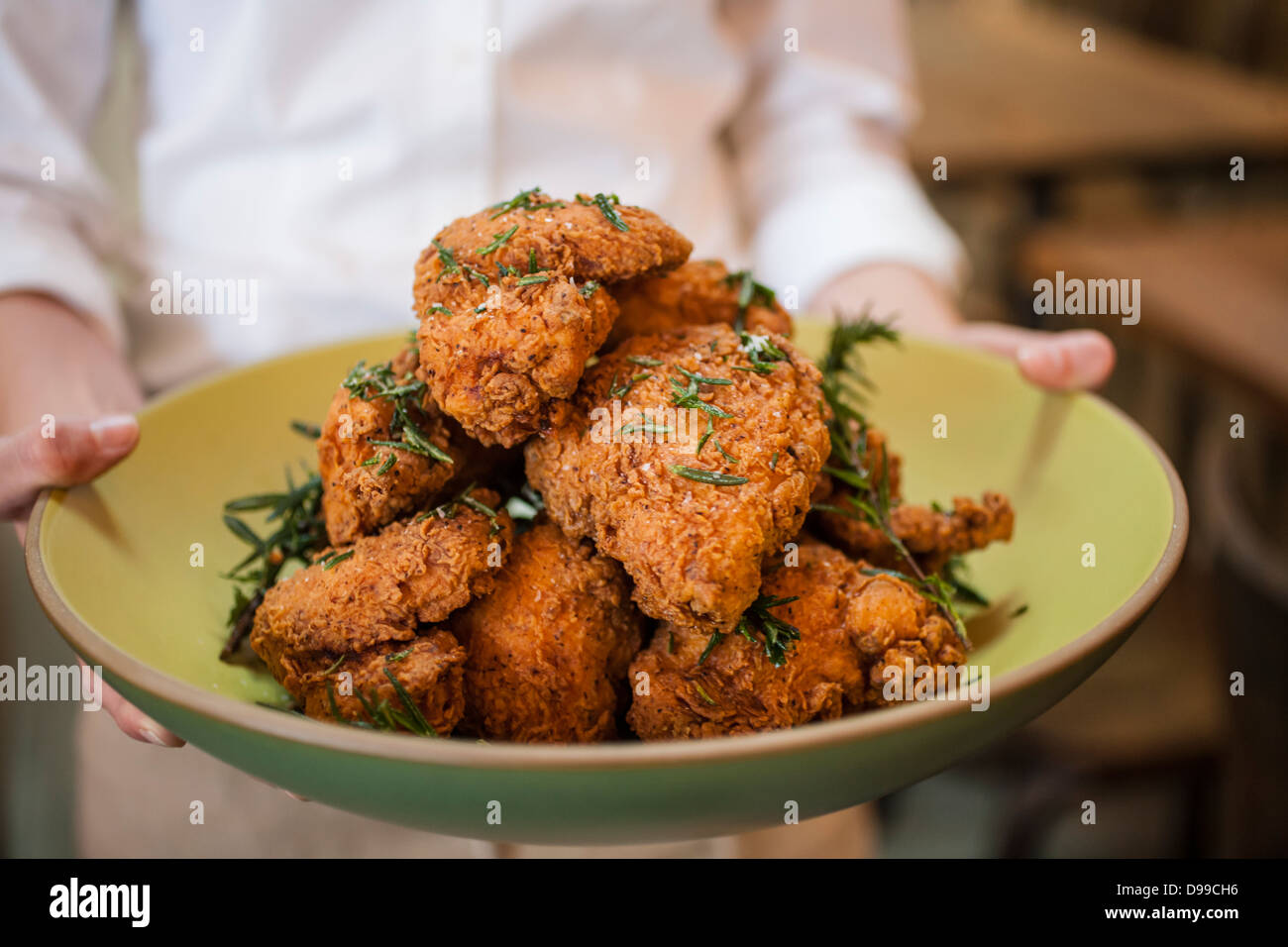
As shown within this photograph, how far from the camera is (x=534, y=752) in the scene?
2.31 feet

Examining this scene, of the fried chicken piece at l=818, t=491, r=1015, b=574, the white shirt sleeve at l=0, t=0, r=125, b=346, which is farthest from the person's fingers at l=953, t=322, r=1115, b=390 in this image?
the white shirt sleeve at l=0, t=0, r=125, b=346

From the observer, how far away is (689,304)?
112cm

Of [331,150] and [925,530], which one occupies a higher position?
[331,150]

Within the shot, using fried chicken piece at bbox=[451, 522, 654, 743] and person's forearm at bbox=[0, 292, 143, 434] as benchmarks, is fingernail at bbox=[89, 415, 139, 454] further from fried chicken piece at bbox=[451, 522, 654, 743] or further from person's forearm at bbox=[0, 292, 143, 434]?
fried chicken piece at bbox=[451, 522, 654, 743]

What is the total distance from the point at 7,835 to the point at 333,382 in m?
2.39

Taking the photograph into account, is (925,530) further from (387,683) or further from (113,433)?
(113,433)

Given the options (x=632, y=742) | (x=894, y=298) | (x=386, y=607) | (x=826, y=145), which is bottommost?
(x=632, y=742)

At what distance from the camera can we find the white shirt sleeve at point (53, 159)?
153cm

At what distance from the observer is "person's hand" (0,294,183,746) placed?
3.44 ft

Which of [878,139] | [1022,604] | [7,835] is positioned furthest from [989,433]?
[7,835]

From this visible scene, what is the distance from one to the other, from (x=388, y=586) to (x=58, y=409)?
65 cm

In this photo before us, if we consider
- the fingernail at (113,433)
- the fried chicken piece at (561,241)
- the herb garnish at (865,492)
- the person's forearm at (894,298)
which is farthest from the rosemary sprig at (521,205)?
the person's forearm at (894,298)

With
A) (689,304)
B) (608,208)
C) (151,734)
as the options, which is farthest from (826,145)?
(151,734)

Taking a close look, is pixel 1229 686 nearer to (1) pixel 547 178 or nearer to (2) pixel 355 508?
(1) pixel 547 178
